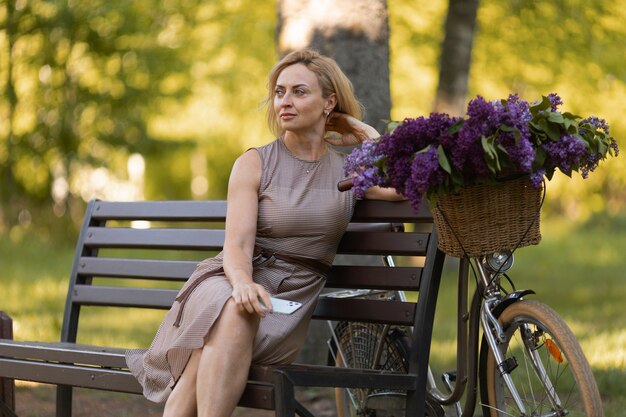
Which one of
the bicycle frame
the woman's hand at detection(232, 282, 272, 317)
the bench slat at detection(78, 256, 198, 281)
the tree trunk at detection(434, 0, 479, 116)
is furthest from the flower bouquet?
the tree trunk at detection(434, 0, 479, 116)

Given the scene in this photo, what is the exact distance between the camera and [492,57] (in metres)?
15.3

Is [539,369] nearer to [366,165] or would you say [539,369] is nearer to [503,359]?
[503,359]

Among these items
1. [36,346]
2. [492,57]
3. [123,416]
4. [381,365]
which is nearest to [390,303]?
[381,365]

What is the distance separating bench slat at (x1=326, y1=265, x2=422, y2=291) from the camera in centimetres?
405

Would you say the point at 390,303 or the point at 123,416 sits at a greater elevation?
the point at 390,303

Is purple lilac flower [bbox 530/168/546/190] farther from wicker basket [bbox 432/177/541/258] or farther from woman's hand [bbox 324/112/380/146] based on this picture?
woman's hand [bbox 324/112/380/146]

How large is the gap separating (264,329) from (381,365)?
657mm

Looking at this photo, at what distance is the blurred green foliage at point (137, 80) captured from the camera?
1580cm

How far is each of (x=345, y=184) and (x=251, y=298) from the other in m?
0.57

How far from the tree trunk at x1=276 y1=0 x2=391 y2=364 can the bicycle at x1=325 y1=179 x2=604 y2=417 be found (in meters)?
2.07

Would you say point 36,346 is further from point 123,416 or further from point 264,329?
point 123,416

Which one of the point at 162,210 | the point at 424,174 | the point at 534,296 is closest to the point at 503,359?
the point at 424,174

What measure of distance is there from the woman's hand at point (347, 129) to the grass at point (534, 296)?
1994 mm

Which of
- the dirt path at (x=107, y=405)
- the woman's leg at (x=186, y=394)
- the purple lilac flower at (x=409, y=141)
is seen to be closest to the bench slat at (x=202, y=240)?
the purple lilac flower at (x=409, y=141)
